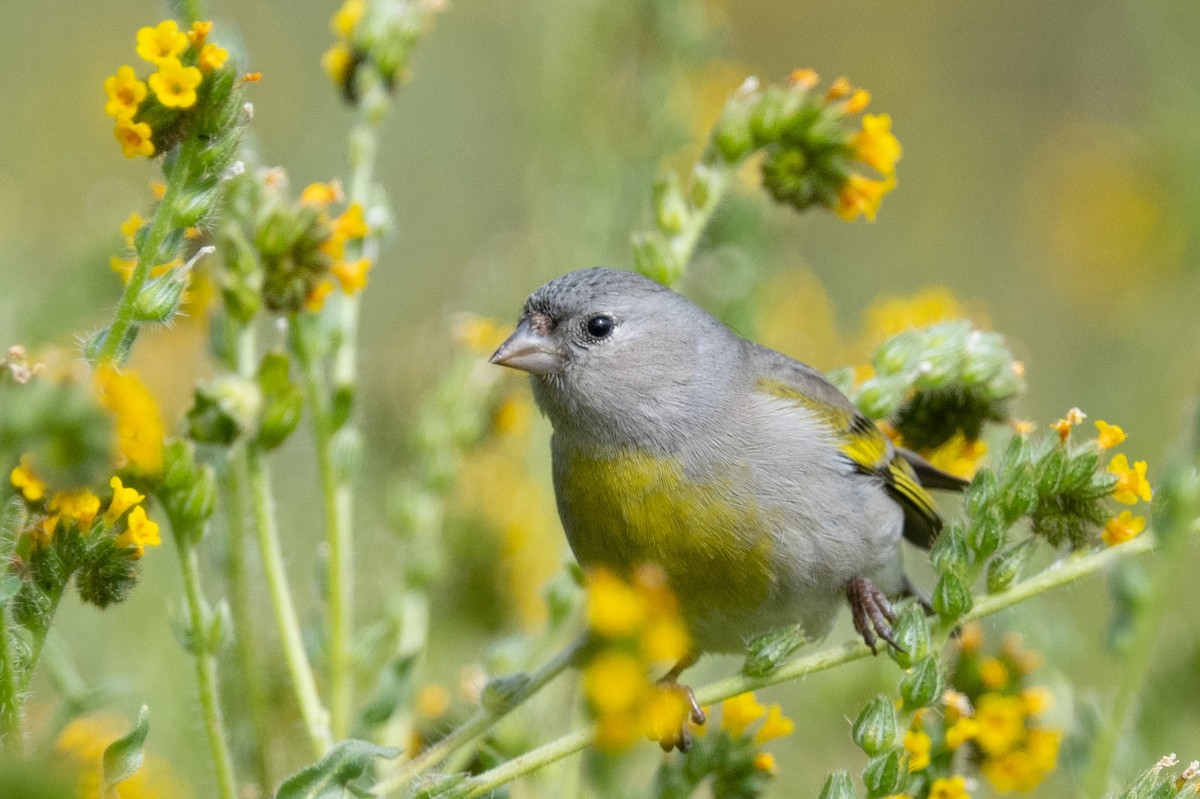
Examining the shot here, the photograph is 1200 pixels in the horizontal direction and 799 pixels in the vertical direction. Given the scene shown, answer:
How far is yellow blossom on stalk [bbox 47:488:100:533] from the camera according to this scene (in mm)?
1901

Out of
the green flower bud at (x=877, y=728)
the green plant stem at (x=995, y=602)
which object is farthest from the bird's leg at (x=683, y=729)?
the green flower bud at (x=877, y=728)

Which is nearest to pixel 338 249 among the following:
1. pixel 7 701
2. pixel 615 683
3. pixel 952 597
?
pixel 7 701

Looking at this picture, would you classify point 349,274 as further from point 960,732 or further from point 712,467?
point 960,732

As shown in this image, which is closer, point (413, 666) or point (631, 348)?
point (413, 666)

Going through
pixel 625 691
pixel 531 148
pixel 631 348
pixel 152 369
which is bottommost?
pixel 625 691

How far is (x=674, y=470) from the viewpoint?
3105 mm

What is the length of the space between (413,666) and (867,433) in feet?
4.07

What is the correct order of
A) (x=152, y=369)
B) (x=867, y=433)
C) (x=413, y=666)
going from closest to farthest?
(x=413, y=666)
(x=867, y=433)
(x=152, y=369)

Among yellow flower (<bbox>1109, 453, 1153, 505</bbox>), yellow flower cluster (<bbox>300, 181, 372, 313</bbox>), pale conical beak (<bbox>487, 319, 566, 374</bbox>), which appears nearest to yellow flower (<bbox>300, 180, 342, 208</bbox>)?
yellow flower cluster (<bbox>300, 181, 372, 313</bbox>)

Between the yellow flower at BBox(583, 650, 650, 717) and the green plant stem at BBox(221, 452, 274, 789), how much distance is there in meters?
1.38

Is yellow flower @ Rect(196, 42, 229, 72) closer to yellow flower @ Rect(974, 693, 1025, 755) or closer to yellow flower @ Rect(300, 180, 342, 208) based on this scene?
yellow flower @ Rect(300, 180, 342, 208)

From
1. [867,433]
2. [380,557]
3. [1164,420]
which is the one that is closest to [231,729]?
[380,557]

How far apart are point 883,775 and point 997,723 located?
0.71m

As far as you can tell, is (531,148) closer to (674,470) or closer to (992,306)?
(674,470)
